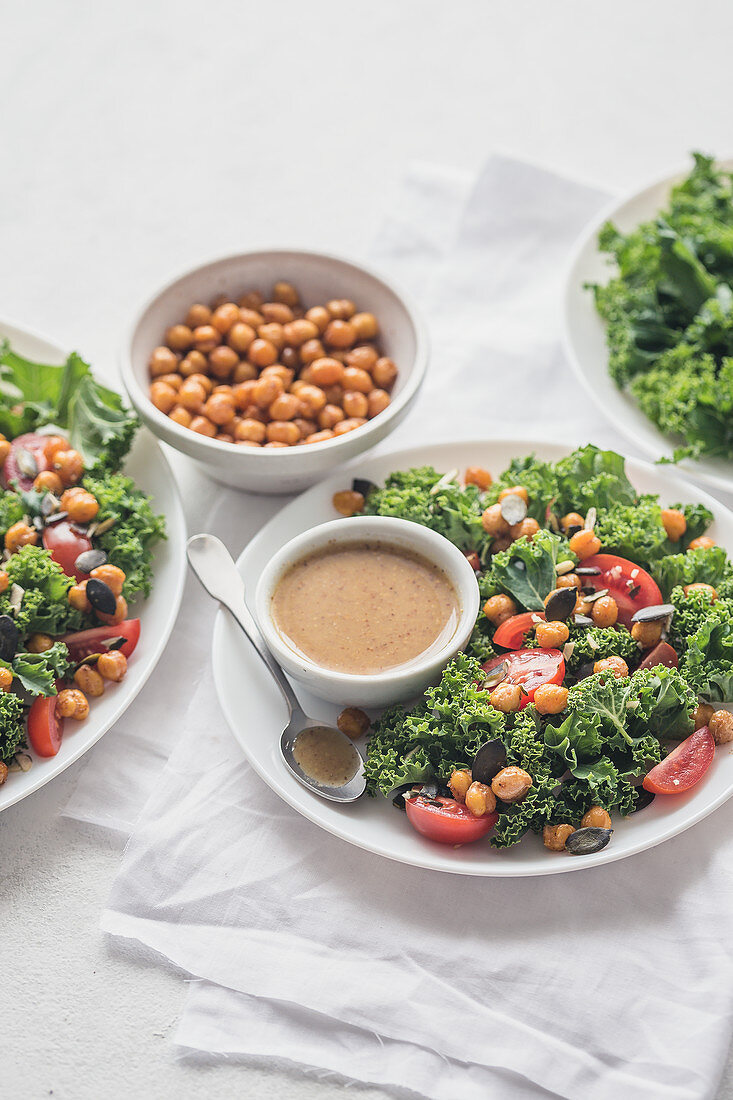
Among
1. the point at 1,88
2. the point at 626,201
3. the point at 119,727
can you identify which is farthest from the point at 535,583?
the point at 1,88

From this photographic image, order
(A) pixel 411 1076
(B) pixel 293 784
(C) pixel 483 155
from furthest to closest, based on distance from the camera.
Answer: (C) pixel 483 155, (B) pixel 293 784, (A) pixel 411 1076

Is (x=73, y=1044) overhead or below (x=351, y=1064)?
below

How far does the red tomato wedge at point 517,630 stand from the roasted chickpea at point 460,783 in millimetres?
423

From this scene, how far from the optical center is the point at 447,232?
4676mm

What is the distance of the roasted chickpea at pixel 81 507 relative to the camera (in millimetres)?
3260

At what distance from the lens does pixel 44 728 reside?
2893mm

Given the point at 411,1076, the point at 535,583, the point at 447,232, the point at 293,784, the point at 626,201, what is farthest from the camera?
the point at 447,232

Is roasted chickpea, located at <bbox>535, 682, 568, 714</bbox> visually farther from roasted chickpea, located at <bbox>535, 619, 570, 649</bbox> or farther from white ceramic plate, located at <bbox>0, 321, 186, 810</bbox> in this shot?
white ceramic plate, located at <bbox>0, 321, 186, 810</bbox>

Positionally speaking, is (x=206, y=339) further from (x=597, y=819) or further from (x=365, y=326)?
(x=597, y=819)

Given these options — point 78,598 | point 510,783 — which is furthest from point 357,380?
point 510,783

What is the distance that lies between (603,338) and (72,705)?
2.39 meters

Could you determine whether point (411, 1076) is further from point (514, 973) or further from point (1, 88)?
point (1, 88)

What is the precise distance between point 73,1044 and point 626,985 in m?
1.39

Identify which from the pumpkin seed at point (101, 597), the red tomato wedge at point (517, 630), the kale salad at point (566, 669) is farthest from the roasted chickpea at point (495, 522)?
the pumpkin seed at point (101, 597)
